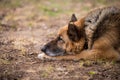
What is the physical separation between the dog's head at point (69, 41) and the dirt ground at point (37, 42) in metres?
0.29

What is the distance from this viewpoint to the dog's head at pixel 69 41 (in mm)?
7156

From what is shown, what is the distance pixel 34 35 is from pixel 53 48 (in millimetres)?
2413

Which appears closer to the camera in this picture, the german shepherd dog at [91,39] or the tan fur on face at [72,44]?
the german shepherd dog at [91,39]

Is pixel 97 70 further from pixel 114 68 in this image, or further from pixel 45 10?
pixel 45 10

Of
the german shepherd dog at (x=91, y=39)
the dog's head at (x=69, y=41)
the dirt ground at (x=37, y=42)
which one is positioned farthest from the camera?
the dog's head at (x=69, y=41)

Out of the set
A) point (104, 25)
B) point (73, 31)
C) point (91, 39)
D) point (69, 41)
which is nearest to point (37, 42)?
point (69, 41)

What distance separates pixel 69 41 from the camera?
23.8 ft

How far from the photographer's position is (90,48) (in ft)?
23.4

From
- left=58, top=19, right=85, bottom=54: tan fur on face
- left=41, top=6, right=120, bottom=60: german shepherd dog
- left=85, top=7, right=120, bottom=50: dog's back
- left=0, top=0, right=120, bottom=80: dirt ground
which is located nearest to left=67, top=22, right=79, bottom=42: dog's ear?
left=41, top=6, right=120, bottom=60: german shepherd dog

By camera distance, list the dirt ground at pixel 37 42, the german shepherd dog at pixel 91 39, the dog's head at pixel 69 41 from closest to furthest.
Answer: the dirt ground at pixel 37 42
the german shepherd dog at pixel 91 39
the dog's head at pixel 69 41

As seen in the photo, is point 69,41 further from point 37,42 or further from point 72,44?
point 37,42

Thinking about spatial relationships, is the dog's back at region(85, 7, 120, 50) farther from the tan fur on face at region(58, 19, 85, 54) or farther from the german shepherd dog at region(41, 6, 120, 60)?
the tan fur on face at region(58, 19, 85, 54)

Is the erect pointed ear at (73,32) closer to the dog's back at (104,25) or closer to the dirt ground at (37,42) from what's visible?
the dog's back at (104,25)

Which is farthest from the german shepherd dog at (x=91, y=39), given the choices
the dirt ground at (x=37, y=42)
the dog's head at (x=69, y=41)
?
the dirt ground at (x=37, y=42)
